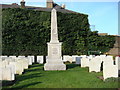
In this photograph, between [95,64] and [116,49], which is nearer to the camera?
[95,64]

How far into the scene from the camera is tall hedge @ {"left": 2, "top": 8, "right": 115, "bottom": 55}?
22.7 m

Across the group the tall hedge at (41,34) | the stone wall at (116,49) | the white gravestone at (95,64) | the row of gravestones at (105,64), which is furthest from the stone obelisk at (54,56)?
the stone wall at (116,49)

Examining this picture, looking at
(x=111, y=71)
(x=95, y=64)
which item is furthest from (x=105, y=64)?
(x=95, y=64)

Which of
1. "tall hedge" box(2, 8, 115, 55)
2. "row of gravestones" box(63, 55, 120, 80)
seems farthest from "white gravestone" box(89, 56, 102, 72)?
"tall hedge" box(2, 8, 115, 55)

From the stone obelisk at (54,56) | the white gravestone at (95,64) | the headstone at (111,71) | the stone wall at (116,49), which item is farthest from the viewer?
A: the stone wall at (116,49)

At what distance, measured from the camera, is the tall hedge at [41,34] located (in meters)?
22.7

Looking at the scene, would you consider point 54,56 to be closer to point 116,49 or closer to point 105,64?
point 105,64

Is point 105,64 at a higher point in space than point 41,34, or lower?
lower

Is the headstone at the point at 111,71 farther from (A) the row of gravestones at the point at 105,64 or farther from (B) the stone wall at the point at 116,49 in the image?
(B) the stone wall at the point at 116,49

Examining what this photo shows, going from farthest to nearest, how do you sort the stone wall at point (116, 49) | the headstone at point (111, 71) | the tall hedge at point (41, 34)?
the stone wall at point (116, 49)
the tall hedge at point (41, 34)
the headstone at point (111, 71)

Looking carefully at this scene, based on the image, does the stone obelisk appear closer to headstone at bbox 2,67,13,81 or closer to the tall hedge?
headstone at bbox 2,67,13,81

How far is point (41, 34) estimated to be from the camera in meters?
23.6

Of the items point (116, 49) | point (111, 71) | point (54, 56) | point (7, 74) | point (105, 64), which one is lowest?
point (7, 74)

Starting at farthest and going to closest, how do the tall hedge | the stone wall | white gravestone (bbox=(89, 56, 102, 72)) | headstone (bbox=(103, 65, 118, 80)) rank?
1. the stone wall
2. the tall hedge
3. white gravestone (bbox=(89, 56, 102, 72))
4. headstone (bbox=(103, 65, 118, 80))
